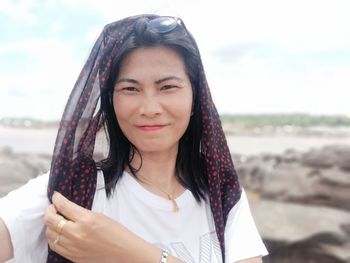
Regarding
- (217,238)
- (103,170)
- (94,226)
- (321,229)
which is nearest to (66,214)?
(94,226)

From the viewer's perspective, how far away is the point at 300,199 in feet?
28.8

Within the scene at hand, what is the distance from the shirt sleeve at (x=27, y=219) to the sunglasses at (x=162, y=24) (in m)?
0.63

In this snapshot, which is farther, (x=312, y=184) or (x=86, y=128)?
(x=312, y=184)

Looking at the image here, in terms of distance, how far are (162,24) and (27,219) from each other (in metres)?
0.77

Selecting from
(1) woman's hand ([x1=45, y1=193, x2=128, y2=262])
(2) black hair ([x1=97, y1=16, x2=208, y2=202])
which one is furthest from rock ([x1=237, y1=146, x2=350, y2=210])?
(1) woman's hand ([x1=45, y1=193, x2=128, y2=262])

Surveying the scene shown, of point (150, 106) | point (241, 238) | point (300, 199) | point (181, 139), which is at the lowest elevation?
point (300, 199)

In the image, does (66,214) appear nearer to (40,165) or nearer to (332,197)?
(332,197)

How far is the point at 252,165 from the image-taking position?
12.3m

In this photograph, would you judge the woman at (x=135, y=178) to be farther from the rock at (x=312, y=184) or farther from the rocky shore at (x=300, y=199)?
the rock at (x=312, y=184)

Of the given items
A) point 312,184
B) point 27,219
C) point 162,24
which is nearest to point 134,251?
point 27,219

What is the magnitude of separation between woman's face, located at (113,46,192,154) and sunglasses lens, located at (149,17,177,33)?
6 centimetres

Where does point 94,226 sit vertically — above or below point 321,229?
above

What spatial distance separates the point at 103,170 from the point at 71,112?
23cm

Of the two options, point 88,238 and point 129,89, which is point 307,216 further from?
point 88,238
